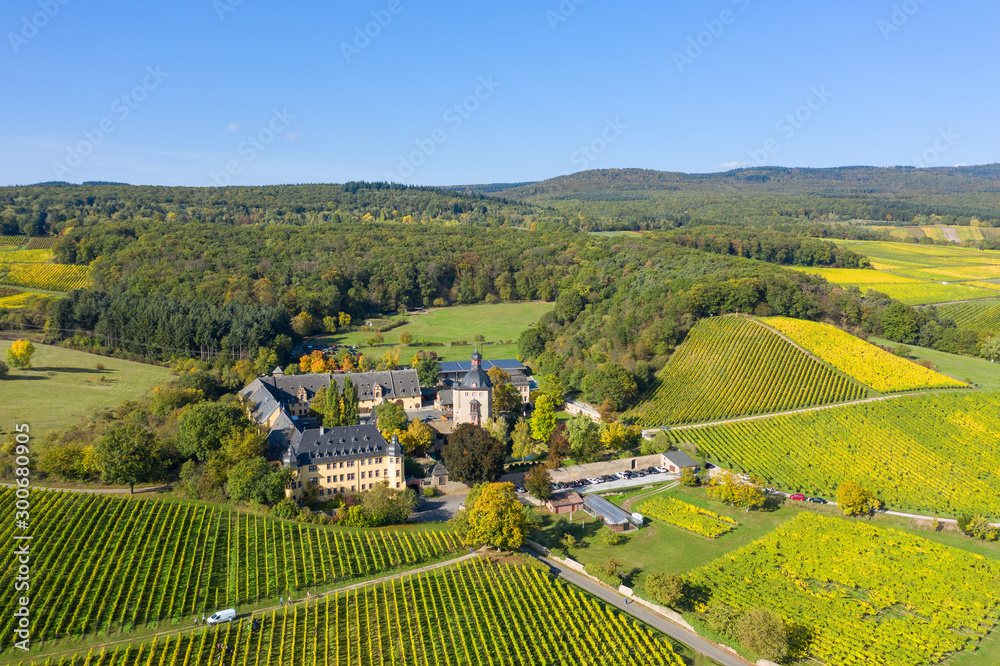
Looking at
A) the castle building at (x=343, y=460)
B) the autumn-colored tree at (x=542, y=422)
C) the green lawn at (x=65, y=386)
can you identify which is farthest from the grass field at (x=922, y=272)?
the green lawn at (x=65, y=386)

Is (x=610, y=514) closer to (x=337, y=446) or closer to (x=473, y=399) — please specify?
(x=473, y=399)

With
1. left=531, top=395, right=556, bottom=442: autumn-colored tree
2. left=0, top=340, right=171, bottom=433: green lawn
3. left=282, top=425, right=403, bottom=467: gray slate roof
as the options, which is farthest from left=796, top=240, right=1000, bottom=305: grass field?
left=0, top=340, right=171, bottom=433: green lawn

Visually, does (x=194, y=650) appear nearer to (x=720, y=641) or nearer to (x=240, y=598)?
(x=240, y=598)

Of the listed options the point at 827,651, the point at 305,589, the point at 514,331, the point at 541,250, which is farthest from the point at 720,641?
the point at 541,250

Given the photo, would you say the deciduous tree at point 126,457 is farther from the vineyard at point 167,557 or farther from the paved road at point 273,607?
the paved road at point 273,607

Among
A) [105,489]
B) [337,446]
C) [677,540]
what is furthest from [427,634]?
Answer: [105,489]
